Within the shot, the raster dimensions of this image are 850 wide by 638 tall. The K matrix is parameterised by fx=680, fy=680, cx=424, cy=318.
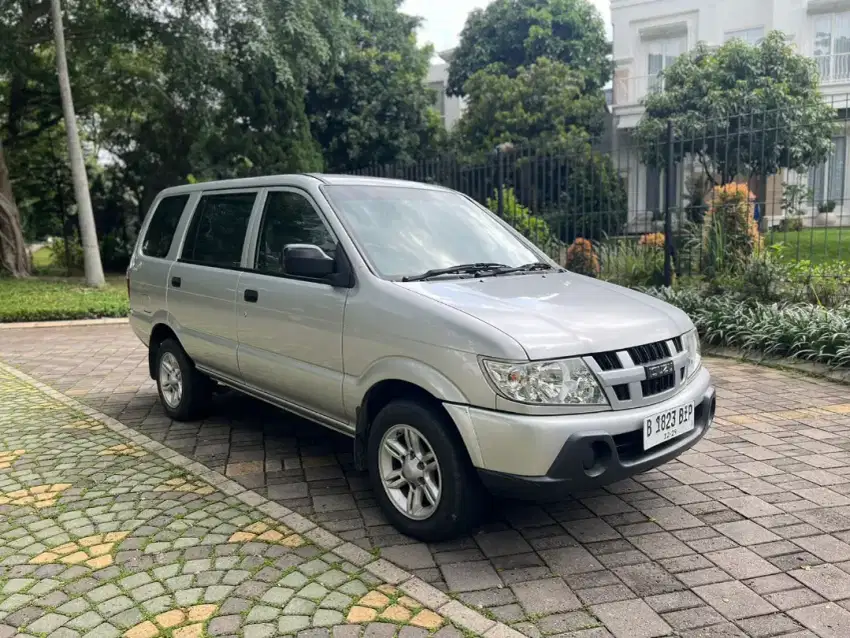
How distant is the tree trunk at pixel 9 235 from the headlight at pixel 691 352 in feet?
61.9

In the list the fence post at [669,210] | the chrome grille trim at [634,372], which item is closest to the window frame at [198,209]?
the chrome grille trim at [634,372]

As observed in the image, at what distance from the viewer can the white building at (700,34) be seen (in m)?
20.8

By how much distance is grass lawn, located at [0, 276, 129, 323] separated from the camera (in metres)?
11.7

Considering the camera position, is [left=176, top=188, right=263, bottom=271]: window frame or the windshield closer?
the windshield

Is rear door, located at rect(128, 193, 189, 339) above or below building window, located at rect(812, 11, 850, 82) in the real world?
below

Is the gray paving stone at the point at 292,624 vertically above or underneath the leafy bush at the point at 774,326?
underneath

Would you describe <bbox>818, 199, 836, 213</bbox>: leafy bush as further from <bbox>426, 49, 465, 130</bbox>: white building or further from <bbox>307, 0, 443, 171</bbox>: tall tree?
<bbox>426, 49, 465, 130</bbox>: white building

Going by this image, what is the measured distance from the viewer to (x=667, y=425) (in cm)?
321

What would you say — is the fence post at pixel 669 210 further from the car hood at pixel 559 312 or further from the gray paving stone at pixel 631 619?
the gray paving stone at pixel 631 619

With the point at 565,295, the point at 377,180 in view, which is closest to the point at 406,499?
the point at 565,295

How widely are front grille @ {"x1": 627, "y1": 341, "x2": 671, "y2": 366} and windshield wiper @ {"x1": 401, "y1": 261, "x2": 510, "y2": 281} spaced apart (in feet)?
3.54

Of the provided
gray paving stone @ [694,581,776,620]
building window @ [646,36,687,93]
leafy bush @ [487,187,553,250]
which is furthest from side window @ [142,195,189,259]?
building window @ [646,36,687,93]

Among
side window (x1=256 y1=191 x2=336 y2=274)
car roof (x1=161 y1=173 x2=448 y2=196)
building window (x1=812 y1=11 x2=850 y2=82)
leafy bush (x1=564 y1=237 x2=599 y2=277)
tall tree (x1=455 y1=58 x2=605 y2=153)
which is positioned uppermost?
building window (x1=812 y1=11 x2=850 y2=82)

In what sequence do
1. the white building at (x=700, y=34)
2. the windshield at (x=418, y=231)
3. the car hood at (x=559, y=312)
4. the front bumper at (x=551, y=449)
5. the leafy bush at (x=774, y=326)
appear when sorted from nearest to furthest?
the front bumper at (x=551, y=449) < the car hood at (x=559, y=312) < the windshield at (x=418, y=231) < the leafy bush at (x=774, y=326) < the white building at (x=700, y=34)
